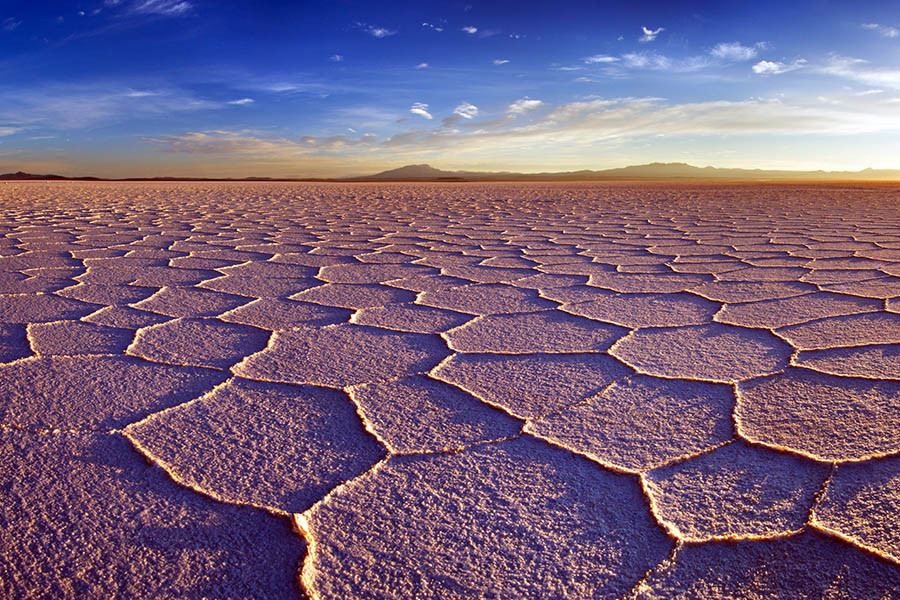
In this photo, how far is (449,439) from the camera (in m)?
1.04

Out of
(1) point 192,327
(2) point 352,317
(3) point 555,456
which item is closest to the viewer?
(3) point 555,456

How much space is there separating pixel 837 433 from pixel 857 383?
289 mm

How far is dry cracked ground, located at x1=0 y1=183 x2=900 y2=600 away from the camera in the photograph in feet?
2.42

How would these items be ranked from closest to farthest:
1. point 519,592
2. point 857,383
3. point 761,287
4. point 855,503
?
point 519,592 < point 855,503 < point 857,383 < point 761,287

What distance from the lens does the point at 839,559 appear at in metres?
0.74

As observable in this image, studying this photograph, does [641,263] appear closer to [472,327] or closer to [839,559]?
[472,327]

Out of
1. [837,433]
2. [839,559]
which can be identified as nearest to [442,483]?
[839,559]

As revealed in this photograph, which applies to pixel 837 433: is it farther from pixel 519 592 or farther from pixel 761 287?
pixel 761 287

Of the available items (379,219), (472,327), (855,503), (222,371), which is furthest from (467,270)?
(379,219)

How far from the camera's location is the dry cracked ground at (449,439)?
2.42ft

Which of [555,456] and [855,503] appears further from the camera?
[555,456]

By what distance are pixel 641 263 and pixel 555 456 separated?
202 cm

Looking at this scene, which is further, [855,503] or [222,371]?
[222,371]

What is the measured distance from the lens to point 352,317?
1.82m
